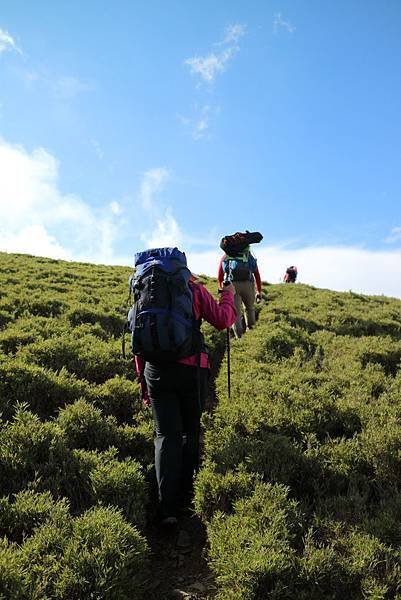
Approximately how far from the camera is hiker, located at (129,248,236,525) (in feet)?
16.8

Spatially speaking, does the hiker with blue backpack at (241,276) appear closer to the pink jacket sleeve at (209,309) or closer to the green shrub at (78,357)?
the green shrub at (78,357)

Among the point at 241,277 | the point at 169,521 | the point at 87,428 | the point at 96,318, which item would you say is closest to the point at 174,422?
the point at 169,521

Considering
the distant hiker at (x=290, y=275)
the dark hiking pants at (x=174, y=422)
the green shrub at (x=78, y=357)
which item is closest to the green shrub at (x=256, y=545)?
the dark hiking pants at (x=174, y=422)

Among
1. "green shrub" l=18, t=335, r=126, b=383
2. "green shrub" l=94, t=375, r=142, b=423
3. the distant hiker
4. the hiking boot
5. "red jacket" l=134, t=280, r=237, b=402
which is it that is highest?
the distant hiker

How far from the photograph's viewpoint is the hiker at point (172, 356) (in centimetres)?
512

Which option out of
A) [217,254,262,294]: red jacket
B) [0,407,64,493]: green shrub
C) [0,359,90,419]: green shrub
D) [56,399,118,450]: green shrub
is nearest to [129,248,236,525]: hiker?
[56,399,118,450]: green shrub

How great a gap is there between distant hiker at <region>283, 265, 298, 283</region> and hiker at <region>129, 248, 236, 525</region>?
75.6 ft

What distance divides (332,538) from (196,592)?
146 centimetres

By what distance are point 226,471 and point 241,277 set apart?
7.26 metres

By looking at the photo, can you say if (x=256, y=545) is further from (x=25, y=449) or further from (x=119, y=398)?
(x=119, y=398)

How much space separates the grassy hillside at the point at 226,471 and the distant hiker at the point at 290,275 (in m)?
17.7

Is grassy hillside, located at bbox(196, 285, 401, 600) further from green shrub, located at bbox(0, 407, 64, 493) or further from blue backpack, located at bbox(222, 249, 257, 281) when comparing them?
blue backpack, located at bbox(222, 249, 257, 281)

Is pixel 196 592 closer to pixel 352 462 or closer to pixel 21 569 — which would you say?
pixel 21 569

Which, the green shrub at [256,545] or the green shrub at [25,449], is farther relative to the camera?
the green shrub at [25,449]
